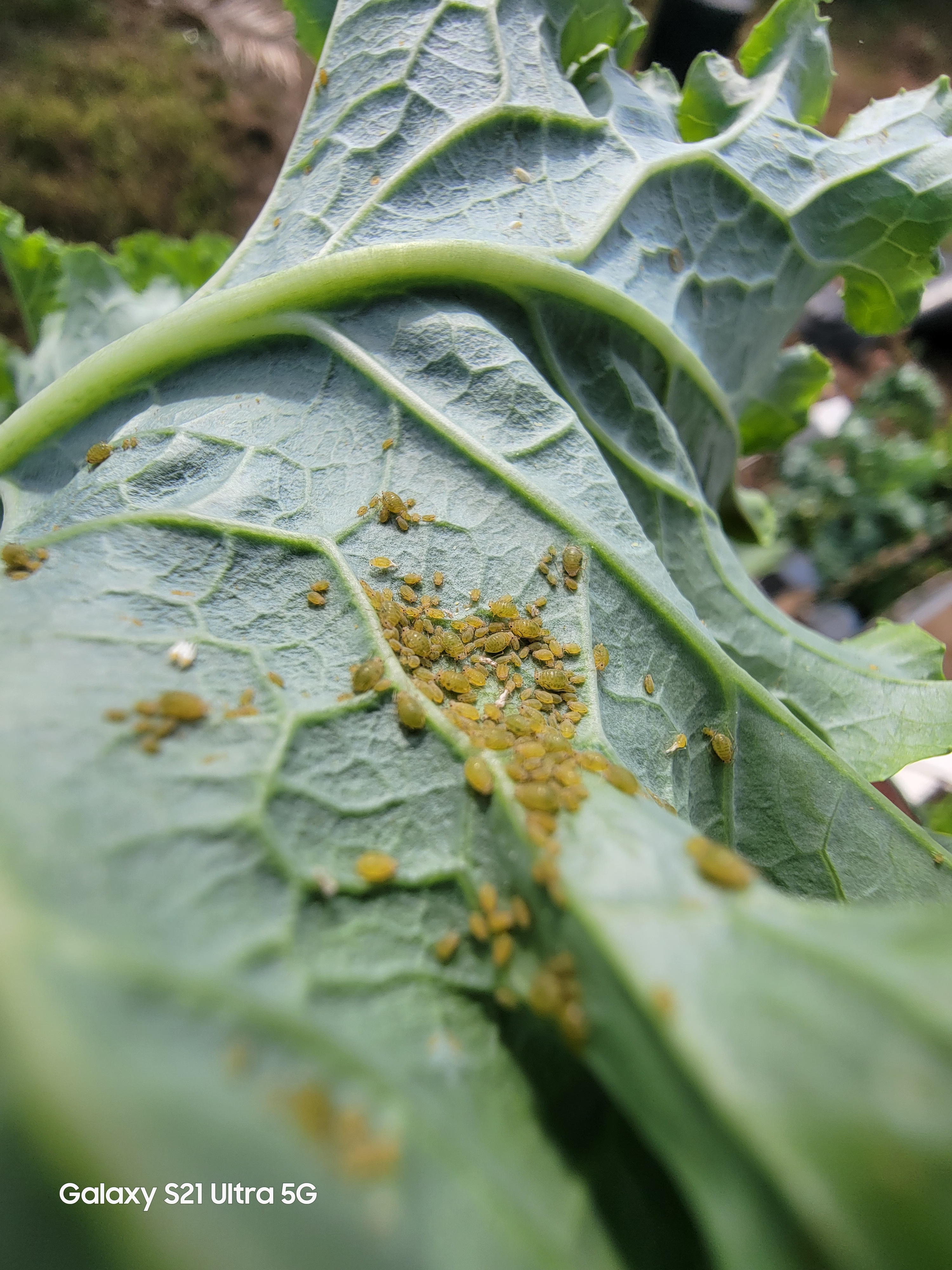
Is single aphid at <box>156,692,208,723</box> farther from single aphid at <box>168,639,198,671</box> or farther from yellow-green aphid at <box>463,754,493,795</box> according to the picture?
yellow-green aphid at <box>463,754,493,795</box>

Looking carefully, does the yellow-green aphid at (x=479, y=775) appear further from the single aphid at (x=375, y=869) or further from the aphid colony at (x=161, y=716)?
the aphid colony at (x=161, y=716)

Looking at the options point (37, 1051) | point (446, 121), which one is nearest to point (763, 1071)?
point (37, 1051)

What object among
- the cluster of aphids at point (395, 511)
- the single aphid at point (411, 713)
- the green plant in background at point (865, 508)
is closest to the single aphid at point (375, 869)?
the single aphid at point (411, 713)

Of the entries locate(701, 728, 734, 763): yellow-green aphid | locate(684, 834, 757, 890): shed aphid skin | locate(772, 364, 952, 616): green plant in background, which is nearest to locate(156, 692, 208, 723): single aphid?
locate(684, 834, 757, 890): shed aphid skin

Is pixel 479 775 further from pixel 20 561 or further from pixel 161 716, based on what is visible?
pixel 20 561

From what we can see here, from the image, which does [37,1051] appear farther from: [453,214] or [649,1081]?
[453,214]

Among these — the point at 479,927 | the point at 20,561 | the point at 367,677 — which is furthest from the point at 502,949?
the point at 20,561
